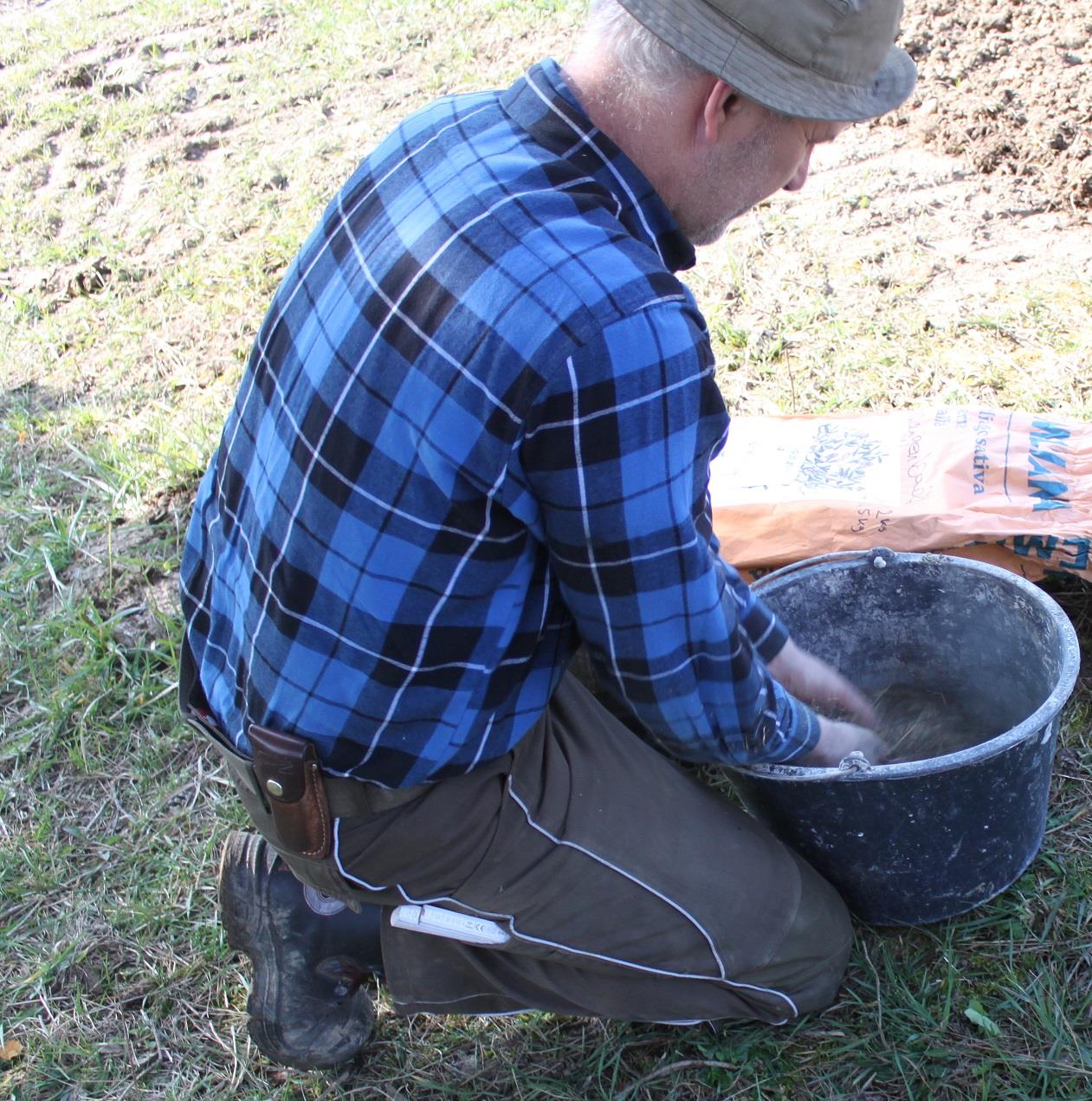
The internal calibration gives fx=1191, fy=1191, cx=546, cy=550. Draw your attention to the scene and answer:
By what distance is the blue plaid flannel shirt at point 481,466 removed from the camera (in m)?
1.32

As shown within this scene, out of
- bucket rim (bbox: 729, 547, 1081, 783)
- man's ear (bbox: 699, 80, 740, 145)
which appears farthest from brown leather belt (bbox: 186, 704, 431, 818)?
man's ear (bbox: 699, 80, 740, 145)

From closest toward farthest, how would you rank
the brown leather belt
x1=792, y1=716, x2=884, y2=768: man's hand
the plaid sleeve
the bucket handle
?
the plaid sleeve → the brown leather belt → x1=792, y1=716, x2=884, y2=768: man's hand → the bucket handle

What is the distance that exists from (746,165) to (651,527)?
466 mm

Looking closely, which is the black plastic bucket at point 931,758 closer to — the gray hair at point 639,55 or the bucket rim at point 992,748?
the bucket rim at point 992,748

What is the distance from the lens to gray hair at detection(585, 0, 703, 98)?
1.34 meters

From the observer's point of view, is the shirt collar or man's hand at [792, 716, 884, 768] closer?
the shirt collar

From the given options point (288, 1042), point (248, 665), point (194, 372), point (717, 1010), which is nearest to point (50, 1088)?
point (288, 1042)

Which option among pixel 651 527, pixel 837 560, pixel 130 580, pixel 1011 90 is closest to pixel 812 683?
pixel 837 560

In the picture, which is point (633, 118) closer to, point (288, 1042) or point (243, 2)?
point (288, 1042)

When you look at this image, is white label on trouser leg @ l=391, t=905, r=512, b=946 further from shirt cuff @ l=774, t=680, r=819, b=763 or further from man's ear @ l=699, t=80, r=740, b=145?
man's ear @ l=699, t=80, r=740, b=145

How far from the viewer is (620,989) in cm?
191

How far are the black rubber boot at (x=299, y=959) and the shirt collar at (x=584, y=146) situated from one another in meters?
1.23

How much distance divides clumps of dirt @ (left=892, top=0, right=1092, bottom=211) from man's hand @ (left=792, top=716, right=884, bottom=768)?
222cm

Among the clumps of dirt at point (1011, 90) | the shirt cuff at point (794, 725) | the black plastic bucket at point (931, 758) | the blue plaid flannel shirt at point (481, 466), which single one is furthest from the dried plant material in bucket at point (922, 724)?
the clumps of dirt at point (1011, 90)
